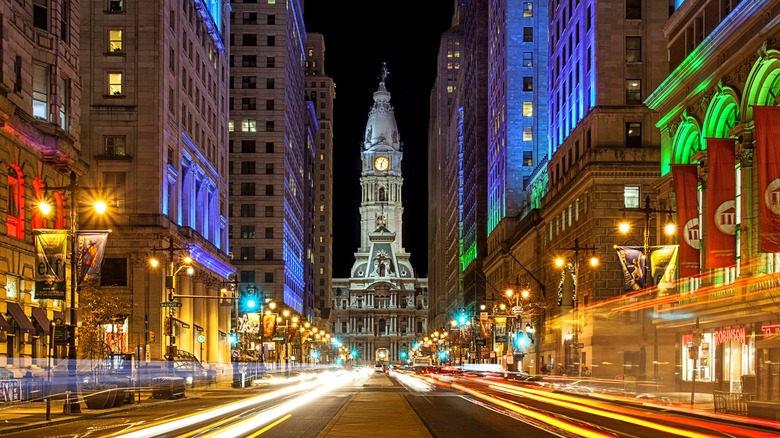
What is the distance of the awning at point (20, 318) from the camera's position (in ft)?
151

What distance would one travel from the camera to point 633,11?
2990 inches

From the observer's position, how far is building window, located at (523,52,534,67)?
116 metres

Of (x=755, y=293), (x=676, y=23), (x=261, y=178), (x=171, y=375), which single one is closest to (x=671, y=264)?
(x=755, y=293)

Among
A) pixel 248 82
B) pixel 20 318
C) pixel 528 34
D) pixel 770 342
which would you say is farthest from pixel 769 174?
pixel 248 82

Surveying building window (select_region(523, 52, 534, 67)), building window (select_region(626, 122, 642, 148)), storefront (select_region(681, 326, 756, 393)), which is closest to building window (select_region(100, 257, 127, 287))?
building window (select_region(626, 122, 642, 148))

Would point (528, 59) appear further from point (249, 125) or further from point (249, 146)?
point (249, 146)

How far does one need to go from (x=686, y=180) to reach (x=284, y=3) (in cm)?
9467

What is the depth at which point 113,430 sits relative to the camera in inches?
Answer: 1099

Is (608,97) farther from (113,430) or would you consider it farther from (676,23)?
(113,430)

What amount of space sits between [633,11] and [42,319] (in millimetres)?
46125

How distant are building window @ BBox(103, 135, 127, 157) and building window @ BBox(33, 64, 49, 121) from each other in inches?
962

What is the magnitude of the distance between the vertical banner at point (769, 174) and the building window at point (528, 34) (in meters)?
78.5

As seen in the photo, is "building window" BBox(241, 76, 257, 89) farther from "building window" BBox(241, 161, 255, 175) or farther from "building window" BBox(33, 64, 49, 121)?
"building window" BBox(33, 64, 49, 121)

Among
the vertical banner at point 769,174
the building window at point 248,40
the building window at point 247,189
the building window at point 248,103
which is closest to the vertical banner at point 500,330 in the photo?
the building window at point 247,189
